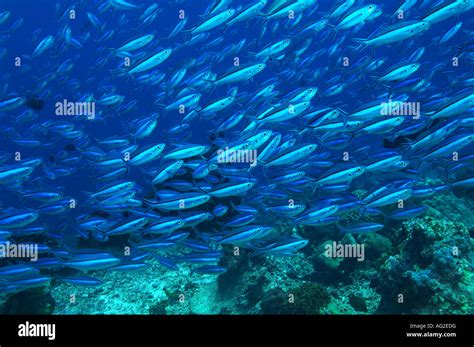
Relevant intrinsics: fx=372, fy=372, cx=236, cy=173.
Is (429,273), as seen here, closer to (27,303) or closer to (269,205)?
(269,205)

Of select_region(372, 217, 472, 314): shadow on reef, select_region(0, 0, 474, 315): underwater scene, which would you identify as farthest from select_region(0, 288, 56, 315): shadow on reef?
select_region(372, 217, 472, 314): shadow on reef

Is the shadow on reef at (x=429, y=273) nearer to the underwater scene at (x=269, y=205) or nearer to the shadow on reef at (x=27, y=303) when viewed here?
the underwater scene at (x=269, y=205)

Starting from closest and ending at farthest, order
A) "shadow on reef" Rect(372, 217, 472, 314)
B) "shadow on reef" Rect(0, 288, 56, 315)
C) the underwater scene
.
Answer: "shadow on reef" Rect(372, 217, 472, 314), the underwater scene, "shadow on reef" Rect(0, 288, 56, 315)

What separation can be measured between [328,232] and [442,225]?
2.99 m

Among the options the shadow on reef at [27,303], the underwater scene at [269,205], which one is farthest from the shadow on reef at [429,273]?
the shadow on reef at [27,303]

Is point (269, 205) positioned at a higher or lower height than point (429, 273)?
higher

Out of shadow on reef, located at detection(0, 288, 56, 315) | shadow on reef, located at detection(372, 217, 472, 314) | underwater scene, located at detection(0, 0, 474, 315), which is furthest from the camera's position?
shadow on reef, located at detection(0, 288, 56, 315)

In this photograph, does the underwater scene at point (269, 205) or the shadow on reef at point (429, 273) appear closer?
the shadow on reef at point (429, 273)

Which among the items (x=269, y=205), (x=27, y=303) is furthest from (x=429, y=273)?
(x=27, y=303)

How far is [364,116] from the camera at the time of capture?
6.18 metres

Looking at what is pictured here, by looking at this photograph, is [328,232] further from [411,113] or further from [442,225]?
[411,113]

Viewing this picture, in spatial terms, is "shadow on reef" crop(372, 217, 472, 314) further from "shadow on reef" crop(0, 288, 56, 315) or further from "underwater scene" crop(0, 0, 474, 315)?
"shadow on reef" crop(0, 288, 56, 315)

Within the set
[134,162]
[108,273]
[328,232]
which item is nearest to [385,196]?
[328,232]

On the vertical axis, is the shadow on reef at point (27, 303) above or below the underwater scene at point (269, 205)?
below
